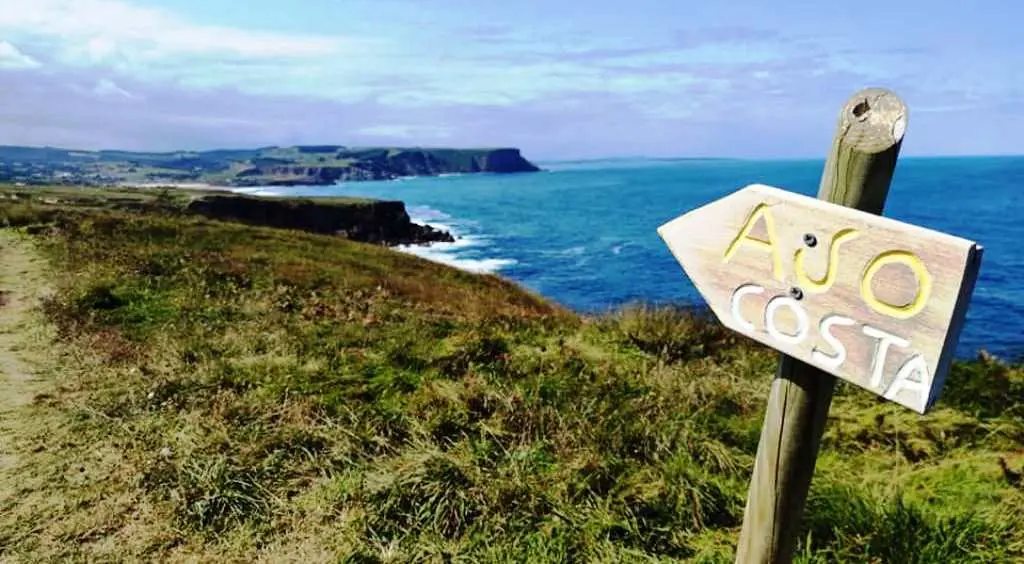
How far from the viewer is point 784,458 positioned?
244 cm

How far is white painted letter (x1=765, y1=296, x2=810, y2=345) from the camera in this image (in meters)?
2.08

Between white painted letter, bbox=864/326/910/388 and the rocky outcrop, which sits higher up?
white painted letter, bbox=864/326/910/388

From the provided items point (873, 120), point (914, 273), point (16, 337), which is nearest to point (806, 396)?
point (914, 273)

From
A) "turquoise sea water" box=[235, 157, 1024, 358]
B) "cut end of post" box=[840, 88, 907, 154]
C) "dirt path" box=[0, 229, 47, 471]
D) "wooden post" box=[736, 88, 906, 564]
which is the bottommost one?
"turquoise sea water" box=[235, 157, 1024, 358]

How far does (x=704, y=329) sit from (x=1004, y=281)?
1719 inches

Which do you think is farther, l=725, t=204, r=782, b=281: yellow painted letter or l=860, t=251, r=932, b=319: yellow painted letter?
l=725, t=204, r=782, b=281: yellow painted letter

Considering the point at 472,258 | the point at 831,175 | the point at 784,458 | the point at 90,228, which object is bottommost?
the point at 472,258

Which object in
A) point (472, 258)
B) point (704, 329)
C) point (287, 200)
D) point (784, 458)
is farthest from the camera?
point (287, 200)

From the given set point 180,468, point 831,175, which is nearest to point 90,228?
point 180,468

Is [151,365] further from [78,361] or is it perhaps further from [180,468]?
[180,468]

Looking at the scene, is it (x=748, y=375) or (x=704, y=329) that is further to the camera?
(x=704, y=329)

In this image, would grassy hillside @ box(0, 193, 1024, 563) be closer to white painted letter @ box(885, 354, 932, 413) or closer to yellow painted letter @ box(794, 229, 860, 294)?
white painted letter @ box(885, 354, 932, 413)

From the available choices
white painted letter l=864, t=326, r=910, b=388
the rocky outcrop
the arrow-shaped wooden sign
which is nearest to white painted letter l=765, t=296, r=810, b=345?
the arrow-shaped wooden sign

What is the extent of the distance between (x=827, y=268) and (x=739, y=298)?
12.8 inches
